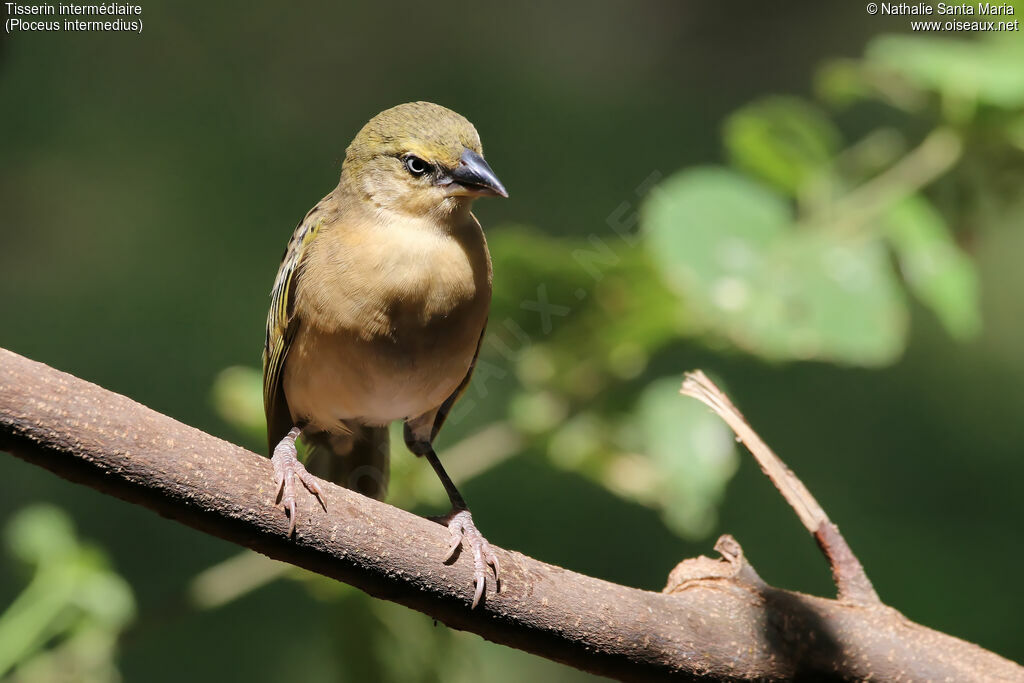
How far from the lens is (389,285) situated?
3273mm

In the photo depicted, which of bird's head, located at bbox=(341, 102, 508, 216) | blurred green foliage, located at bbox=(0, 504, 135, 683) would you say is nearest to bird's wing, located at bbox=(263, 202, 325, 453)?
bird's head, located at bbox=(341, 102, 508, 216)

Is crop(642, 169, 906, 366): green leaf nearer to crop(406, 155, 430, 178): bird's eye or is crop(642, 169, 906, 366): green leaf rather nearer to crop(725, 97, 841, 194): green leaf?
crop(725, 97, 841, 194): green leaf

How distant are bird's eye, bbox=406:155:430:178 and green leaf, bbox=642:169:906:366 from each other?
0.71m

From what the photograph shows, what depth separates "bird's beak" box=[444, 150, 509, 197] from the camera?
3279 millimetres

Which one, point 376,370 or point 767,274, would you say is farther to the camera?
Result: point 767,274

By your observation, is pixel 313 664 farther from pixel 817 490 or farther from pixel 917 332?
pixel 917 332

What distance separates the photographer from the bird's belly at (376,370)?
331 centimetres

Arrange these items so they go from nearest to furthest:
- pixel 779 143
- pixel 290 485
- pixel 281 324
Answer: pixel 290 485, pixel 281 324, pixel 779 143

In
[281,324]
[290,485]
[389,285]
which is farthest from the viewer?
[281,324]

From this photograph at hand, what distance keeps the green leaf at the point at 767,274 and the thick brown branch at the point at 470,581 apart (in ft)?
2.38

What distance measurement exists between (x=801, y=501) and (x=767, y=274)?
754 millimetres

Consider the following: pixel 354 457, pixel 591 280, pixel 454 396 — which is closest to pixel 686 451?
pixel 591 280

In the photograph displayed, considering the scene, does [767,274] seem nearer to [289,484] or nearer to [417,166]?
[417,166]

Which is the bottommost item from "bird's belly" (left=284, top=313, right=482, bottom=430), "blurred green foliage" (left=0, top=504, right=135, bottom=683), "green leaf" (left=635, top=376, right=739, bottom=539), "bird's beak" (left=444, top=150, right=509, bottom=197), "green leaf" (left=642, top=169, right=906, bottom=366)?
"blurred green foliage" (left=0, top=504, right=135, bottom=683)
